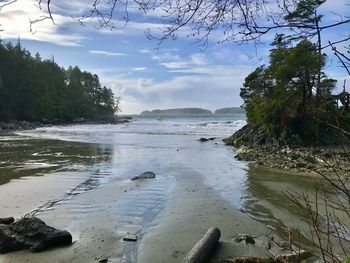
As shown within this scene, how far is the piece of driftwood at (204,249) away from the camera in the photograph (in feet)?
19.4

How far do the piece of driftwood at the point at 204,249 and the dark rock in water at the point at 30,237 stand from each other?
207 cm

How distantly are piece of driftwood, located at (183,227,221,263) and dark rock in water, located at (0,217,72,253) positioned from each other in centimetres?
207

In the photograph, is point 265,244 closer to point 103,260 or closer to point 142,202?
point 103,260

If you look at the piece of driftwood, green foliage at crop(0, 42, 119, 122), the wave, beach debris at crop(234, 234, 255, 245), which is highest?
green foliage at crop(0, 42, 119, 122)

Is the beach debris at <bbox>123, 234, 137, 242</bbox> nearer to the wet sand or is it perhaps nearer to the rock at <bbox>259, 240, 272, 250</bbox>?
the wet sand

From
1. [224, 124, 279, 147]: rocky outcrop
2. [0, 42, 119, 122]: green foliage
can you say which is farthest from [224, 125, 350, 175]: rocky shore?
[0, 42, 119, 122]: green foliage

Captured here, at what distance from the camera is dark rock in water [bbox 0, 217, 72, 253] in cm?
642

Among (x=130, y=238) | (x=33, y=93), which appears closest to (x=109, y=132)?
(x=33, y=93)

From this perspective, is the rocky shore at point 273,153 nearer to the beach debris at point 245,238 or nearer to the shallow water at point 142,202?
the shallow water at point 142,202

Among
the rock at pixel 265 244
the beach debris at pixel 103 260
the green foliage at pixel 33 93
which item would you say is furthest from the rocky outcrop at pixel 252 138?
the green foliage at pixel 33 93

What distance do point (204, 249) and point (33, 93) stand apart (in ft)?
234

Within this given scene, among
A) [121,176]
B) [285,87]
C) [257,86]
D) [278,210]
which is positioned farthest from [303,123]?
[278,210]

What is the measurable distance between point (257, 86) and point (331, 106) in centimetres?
2605

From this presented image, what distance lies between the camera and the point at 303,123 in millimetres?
23719
